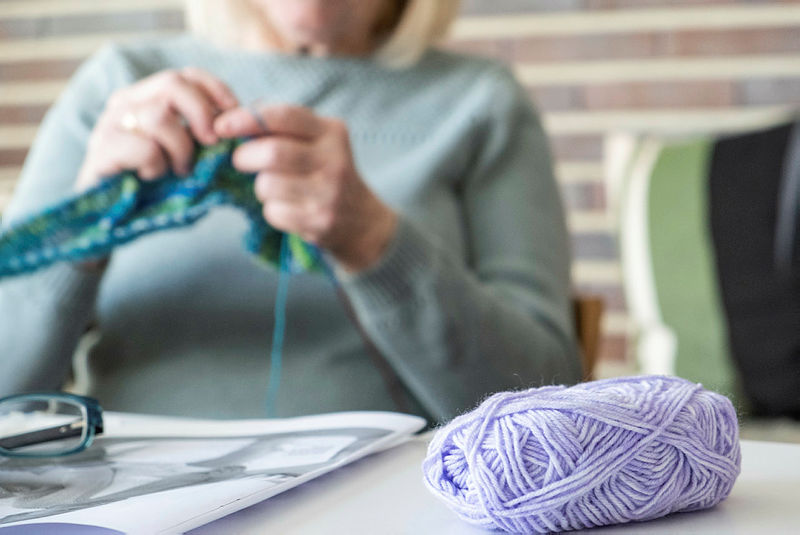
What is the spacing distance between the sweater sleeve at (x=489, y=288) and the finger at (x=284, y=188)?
93 millimetres

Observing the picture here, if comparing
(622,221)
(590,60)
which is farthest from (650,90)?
(622,221)

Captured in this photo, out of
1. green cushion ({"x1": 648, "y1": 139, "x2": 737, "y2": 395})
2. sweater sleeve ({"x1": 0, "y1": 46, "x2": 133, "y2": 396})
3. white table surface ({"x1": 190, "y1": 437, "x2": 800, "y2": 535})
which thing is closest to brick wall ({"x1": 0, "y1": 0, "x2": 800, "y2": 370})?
green cushion ({"x1": 648, "y1": 139, "x2": 737, "y2": 395})

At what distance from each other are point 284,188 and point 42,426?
0.26m

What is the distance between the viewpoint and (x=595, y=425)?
1.14ft

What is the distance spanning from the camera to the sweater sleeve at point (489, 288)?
0.80m

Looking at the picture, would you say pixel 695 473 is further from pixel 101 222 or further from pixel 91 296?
pixel 91 296

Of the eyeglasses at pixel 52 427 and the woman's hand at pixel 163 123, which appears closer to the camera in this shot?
the eyeglasses at pixel 52 427

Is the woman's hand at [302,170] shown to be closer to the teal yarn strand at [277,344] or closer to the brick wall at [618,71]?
the teal yarn strand at [277,344]

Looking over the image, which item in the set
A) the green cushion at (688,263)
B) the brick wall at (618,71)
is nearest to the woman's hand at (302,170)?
the green cushion at (688,263)

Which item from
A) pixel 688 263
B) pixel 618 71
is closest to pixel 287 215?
pixel 688 263

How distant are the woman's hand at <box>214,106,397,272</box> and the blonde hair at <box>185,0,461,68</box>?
38 cm

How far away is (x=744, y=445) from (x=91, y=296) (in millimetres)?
633

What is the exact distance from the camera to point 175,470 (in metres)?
0.44

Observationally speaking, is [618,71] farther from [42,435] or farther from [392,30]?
[42,435]
